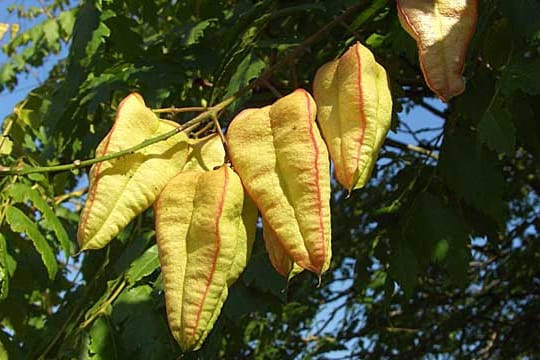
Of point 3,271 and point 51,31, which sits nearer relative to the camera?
point 3,271

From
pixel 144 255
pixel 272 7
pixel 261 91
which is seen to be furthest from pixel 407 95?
pixel 144 255

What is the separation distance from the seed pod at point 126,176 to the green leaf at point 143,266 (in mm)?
759

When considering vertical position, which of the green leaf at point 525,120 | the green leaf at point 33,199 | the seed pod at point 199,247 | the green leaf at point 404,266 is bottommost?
the seed pod at point 199,247

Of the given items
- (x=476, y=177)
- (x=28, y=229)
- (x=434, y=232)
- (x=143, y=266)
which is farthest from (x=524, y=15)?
(x=28, y=229)

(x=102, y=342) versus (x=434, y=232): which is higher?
(x=434, y=232)

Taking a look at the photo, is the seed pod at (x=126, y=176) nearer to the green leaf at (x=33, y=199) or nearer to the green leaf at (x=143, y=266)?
the green leaf at (x=143, y=266)

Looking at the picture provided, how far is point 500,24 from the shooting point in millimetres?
2037

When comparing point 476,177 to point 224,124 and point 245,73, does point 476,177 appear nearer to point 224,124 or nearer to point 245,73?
point 245,73

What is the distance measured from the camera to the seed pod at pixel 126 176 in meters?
1.31

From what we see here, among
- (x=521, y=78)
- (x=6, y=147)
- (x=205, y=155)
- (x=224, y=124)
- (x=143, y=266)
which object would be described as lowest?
(x=205, y=155)

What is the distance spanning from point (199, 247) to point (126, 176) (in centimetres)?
20

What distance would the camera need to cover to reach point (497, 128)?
1957 millimetres

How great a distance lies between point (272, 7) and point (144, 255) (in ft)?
2.88

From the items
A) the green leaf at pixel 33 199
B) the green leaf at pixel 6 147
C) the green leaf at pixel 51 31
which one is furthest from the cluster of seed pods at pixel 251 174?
the green leaf at pixel 51 31
